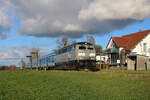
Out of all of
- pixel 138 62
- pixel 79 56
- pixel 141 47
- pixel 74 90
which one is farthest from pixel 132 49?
pixel 74 90

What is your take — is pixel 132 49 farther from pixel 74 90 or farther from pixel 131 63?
pixel 74 90

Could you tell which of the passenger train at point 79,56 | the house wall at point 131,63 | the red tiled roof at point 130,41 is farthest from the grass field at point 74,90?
the red tiled roof at point 130,41

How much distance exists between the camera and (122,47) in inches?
1877

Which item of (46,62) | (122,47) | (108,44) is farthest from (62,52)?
(108,44)

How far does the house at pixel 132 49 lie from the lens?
40125mm

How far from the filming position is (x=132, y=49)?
45.0m

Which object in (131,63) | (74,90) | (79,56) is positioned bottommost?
(74,90)

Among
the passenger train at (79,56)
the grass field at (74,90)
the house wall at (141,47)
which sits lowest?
the grass field at (74,90)

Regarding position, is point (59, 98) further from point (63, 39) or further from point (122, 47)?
point (63, 39)

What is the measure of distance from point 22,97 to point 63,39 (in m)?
63.2

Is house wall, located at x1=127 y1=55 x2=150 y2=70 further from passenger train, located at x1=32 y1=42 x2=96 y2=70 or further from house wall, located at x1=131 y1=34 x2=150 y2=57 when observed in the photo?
passenger train, located at x1=32 y1=42 x2=96 y2=70

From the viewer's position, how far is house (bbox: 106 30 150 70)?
4012 centimetres

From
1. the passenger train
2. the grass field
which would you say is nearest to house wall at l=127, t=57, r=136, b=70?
the passenger train

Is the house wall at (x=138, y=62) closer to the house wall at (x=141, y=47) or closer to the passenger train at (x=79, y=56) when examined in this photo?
the house wall at (x=141, y=47)
